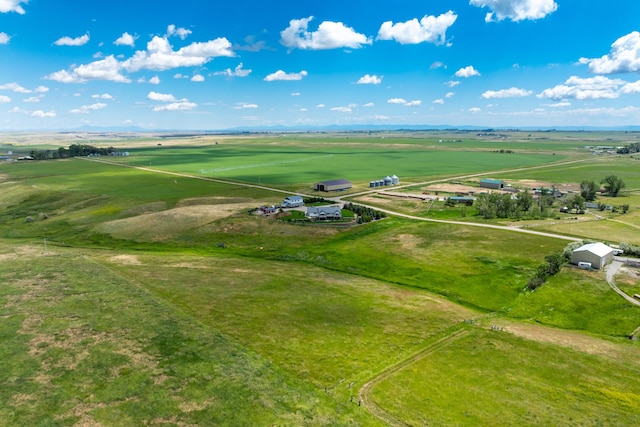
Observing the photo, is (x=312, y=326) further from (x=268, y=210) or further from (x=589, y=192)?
(x=589, y=192)

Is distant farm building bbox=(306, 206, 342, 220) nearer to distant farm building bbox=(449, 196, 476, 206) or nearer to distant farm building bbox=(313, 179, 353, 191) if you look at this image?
distant farm building bbox=(313, 179, 353, 191)

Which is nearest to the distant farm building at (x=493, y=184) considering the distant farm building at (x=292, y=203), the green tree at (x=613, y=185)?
the green tree at (x=613, y=185)

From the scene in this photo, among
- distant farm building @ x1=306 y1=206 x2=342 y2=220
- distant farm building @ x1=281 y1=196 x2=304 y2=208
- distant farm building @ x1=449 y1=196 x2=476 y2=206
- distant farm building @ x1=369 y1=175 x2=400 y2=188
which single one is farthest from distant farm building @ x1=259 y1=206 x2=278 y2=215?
distant farm building @ x1=369 y1=175 x2=400 y2=188

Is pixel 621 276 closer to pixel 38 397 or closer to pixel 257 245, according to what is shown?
pixel 257 245

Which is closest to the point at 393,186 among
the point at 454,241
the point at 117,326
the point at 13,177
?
the point at 454,241

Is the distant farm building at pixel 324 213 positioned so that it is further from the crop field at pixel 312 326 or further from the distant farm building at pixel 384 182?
the distant farm building at pixel 384 182
